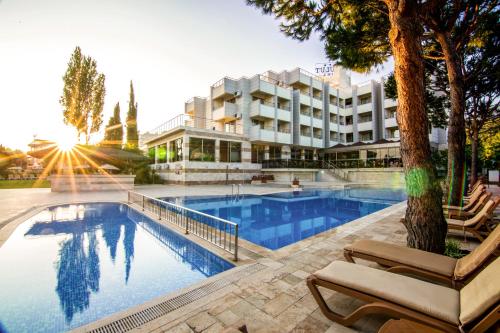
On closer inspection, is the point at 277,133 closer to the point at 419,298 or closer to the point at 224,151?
the point at 224,151

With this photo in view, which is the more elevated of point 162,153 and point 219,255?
point 162,153

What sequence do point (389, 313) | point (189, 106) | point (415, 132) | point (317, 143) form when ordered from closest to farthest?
point (389, 313) → point (415, 132) → point (317, 143) → point (189, 106)

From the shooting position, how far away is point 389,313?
6.24 ft

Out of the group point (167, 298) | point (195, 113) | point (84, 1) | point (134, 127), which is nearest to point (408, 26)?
point (167, 298)

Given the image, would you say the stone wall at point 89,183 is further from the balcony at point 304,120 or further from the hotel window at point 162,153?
the balcony at point 304,120

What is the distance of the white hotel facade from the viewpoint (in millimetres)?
24297

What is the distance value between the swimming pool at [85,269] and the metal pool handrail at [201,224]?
374 millimetres

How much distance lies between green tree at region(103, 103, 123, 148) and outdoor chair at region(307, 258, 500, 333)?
3752 centimetres

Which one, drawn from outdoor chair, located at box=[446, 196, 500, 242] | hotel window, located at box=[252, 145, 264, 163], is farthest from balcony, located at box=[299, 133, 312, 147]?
outdoor chair, located at box=[446, 196, 500, 242]

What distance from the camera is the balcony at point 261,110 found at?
85.5 ft

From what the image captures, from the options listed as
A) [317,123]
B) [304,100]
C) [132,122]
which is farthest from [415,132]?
[132,122]

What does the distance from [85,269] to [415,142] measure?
265 inches

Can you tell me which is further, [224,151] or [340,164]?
[340,164]

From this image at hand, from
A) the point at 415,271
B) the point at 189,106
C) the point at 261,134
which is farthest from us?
the point at 189,106
